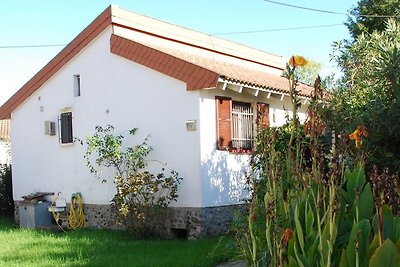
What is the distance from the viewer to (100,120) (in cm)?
1279

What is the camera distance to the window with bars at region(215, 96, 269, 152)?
36.1 feet

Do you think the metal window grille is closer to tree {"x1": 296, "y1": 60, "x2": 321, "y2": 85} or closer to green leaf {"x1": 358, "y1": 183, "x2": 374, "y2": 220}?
tree {"x1": 296, "y1": 60, "x2": 321, "y2": 85}

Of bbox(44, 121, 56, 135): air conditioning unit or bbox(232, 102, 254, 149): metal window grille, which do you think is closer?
bbox(232, 102, 254, 149): metal window grille

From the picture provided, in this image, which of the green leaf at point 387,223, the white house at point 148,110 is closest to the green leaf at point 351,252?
the green leaf at point 387,223

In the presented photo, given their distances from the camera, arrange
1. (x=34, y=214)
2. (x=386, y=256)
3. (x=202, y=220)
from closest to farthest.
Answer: (x=386, y=256)
(x=202, y=220)
(x=34, y=214)

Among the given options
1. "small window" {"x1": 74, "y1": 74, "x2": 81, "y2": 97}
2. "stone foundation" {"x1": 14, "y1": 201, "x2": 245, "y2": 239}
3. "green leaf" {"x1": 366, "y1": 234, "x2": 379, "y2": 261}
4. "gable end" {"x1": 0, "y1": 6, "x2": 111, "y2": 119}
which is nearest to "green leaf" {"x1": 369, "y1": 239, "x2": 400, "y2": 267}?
"green leaf" {"x1": 366, "y1": 234, "x2": 379, "y2": 261}

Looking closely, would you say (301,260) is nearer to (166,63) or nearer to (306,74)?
(166,63)

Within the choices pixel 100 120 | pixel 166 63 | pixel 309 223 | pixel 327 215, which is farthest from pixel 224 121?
pixel 327 215

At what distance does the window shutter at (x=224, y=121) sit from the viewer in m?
10.9

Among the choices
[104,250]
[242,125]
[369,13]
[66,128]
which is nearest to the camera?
[104,250]

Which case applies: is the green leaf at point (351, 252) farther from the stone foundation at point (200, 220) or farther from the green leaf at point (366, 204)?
the stone foundation at point (200, 220)

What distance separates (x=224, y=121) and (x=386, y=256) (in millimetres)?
8342

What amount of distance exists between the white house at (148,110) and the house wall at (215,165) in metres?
0.02

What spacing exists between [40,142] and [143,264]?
8.01 metres
